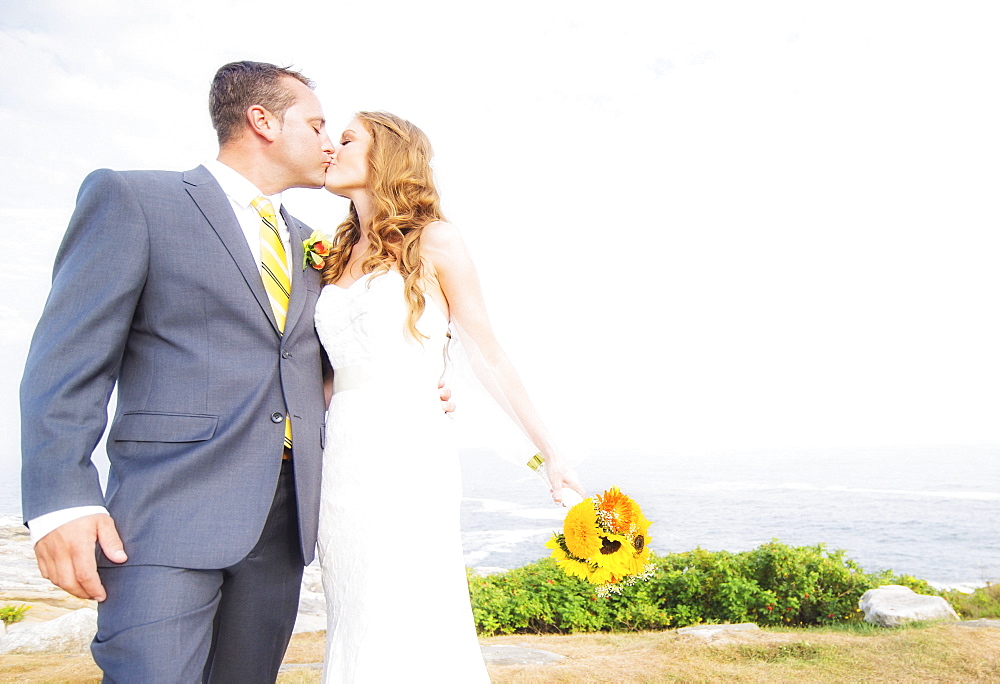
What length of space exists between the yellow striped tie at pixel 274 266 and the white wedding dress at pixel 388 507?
0.17m

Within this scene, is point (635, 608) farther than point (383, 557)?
Yes

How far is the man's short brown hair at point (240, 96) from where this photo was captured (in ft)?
7.45

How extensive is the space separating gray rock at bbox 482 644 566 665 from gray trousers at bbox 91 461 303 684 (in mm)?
2852

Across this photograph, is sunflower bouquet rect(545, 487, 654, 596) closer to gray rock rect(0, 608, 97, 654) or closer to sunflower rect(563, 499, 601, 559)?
sunflower rect(563, 499, 601, 559)

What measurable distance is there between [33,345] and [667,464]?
51.0 m

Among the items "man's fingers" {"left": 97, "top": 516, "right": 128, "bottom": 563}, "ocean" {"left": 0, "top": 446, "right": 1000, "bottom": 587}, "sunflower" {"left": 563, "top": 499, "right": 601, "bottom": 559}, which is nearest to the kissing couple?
"man's fingers" {"left": 97, "top": 516, "right": 128, "bottom": 563}

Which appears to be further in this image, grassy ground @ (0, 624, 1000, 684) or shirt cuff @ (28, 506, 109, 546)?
grassy ground @ (0, 624, 1000, 684)

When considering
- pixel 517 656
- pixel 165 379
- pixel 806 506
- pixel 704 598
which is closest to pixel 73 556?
pixel 165 379

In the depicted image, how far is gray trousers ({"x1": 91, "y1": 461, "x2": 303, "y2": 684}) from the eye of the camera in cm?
171

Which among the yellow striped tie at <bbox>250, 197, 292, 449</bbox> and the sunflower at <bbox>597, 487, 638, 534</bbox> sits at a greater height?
the yellow striped tie at <bbox>250, 197, 292, 449</bbox>

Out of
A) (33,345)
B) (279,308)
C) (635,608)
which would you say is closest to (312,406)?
(279,308)

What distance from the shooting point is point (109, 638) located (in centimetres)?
173

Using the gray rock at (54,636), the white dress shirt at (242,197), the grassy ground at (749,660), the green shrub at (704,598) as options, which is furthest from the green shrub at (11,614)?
the white dress shirt at (242,197)

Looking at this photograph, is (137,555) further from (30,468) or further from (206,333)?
(206,333)
